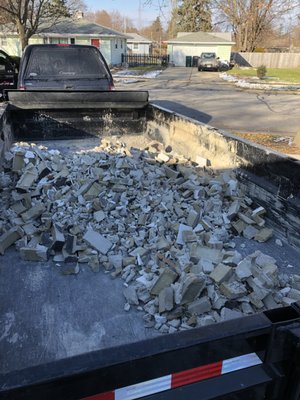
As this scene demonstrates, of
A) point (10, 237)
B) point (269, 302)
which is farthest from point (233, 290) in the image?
point (10, 237)

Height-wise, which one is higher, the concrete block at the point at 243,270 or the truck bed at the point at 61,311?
the concrete block at the point at 243,270

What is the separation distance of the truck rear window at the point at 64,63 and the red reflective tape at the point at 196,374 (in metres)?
6.79

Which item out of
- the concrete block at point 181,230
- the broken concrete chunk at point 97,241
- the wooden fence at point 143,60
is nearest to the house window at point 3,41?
the wooden fence at point 143,60

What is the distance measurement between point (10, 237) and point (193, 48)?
5204 centimetres

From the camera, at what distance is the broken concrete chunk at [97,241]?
3.55 metres

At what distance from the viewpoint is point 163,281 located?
2971 millimetres

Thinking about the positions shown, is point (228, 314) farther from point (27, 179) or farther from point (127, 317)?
point (27, 179)

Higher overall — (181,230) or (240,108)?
(181,230)

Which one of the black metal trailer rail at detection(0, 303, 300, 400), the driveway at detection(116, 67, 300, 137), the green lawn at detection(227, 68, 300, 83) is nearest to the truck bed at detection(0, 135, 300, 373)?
the black metal trailer rail at detection(0, 303, 300, 400)

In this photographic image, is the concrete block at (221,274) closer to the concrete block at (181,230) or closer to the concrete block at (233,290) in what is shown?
the concrete block at (233,290)

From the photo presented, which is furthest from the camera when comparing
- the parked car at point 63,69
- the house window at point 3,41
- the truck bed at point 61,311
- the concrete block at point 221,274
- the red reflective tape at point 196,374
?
the house window at point 3,41

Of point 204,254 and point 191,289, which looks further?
point 204,254

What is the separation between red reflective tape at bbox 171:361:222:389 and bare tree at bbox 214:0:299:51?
58072mm

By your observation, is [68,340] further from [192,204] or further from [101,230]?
[192,204]
